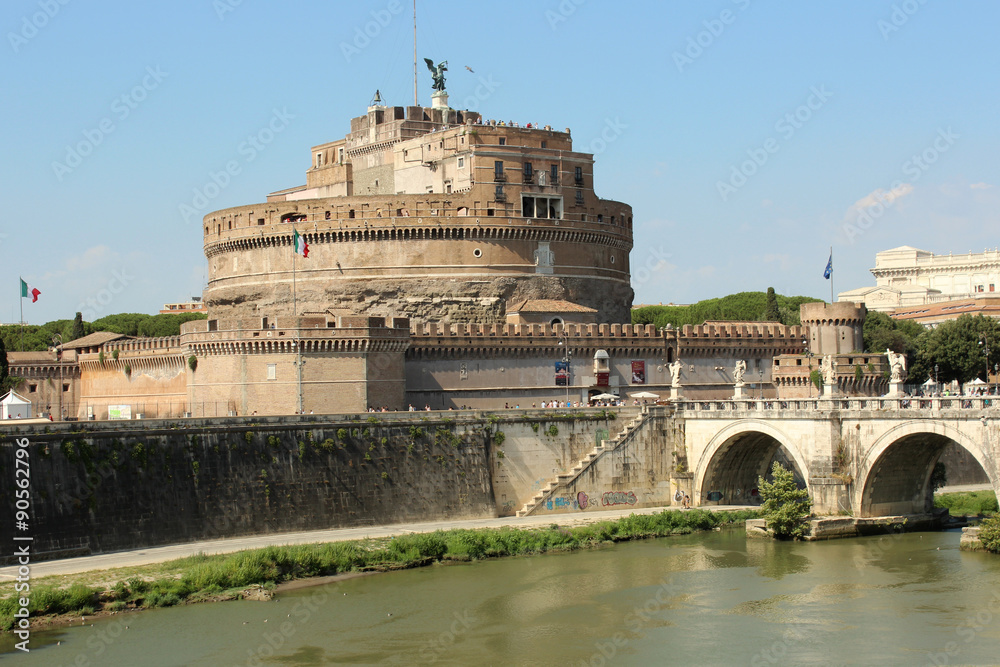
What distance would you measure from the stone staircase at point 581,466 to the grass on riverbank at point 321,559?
367 cm

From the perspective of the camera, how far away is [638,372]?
58750 millimetres

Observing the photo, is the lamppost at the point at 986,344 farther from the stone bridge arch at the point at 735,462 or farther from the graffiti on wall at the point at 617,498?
the graffiti on wall at the point at 617,498

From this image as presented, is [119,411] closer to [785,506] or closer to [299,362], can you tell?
[299,362]

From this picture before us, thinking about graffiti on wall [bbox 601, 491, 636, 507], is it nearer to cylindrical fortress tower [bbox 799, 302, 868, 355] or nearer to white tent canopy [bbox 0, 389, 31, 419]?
cylindrical fortress tower [bbox 799, 302, 868, 355]

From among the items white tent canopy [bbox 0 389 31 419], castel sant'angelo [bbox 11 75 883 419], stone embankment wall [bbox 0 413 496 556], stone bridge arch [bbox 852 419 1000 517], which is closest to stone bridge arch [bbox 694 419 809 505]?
castel sant'angelo [bbox 11 75 883 419]

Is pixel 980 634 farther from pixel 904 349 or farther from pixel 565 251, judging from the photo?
pixel 904 349

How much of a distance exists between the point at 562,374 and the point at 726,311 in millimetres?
39408

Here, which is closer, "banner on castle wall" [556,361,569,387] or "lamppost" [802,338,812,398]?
"banner on castle wall" [556,361,569,387]

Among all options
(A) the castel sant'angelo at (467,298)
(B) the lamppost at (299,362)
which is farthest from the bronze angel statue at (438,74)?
(B) the lamppost at (299,362)

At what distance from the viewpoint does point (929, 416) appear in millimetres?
39562

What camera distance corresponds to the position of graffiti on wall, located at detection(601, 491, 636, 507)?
48531 mm

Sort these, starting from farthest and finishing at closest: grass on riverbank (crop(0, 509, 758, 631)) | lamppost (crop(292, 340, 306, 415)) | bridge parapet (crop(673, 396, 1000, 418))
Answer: lamppost (crop(292, 340, 306, 415)) → bridge parapet (crop(673, 396, 1000, 418)) → grass on riverbank (crop(0, 509, 758, 631))

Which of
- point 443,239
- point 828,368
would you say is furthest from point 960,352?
point 443,239

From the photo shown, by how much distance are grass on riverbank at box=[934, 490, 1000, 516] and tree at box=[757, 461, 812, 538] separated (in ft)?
20.9
